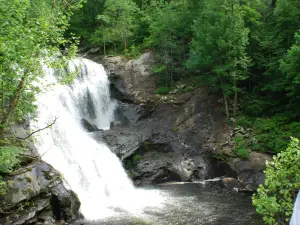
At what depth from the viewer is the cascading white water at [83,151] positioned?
15.5 meters

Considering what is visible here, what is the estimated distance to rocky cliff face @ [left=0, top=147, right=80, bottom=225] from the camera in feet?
36.7

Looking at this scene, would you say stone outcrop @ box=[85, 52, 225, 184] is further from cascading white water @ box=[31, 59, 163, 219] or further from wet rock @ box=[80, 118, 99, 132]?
cascading white water @ box=[31, 59, 163, 219]

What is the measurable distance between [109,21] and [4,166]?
83.8ft

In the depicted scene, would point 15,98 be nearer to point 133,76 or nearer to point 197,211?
point 197,211

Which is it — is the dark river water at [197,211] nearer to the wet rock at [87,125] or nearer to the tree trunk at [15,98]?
the tree trunk at [15,98]

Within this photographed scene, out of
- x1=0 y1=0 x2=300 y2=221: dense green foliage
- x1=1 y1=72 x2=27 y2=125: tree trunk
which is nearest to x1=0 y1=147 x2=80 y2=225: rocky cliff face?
x1=1 y1=72 x2=27 y2=125: tree trunk

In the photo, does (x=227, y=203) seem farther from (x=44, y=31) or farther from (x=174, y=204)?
(x=44, y=31)

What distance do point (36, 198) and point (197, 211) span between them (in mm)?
7881

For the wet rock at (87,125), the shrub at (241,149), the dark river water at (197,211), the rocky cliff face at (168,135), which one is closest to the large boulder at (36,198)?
the dark river water at (197,211)

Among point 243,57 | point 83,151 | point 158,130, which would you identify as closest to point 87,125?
point 83,151

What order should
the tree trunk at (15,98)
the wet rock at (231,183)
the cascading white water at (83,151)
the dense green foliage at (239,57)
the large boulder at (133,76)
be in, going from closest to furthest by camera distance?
1. the tree trunk at (15,98)
2. the cascading white water at (83,151)
3. the wet rock at (231,183)
4. the dense green foliage at (239,57)
5. the large boulder at (133,76)

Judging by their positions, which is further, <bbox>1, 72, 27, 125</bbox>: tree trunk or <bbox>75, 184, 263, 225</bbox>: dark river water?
<bbox>75, 184, 263, 225</bbox>: dark river water

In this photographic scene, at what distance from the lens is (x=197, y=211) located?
14500 mm

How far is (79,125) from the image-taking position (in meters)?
21.2
